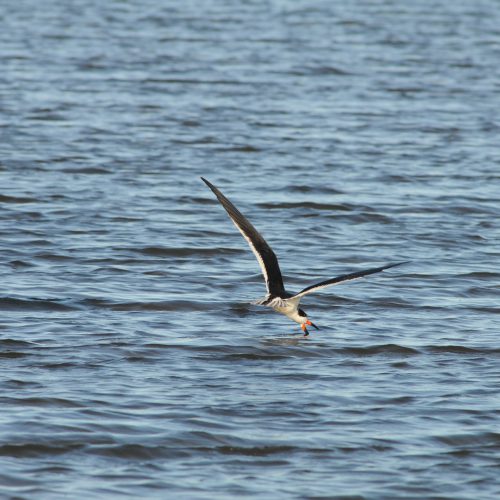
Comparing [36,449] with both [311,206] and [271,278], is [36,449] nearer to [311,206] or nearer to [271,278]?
[271,278]

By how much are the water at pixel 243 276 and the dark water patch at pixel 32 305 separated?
0.04 metres

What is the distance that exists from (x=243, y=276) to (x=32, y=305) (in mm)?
2820

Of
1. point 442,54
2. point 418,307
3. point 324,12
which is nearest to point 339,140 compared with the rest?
point 418,307

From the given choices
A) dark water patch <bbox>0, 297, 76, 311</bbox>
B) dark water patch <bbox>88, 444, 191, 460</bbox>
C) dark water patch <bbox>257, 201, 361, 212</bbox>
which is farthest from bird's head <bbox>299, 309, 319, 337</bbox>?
dark water patch <bbox>257, 201, 361, 212</bbox>

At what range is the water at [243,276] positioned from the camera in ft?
28.6

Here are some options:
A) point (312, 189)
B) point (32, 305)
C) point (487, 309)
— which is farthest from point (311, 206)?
point (32, 305)

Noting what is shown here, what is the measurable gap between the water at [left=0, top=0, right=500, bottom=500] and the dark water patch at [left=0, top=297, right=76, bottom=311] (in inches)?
1.6

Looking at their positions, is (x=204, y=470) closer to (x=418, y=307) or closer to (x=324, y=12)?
(x=418, y=307)

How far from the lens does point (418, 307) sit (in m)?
13.2

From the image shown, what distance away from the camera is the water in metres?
8.72

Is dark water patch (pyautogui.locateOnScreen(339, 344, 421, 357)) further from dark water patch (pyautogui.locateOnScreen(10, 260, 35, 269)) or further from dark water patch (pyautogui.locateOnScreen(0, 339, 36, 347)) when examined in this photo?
dark water patch (pyautogui.locateOnScreen(10, 260, 35, 269))

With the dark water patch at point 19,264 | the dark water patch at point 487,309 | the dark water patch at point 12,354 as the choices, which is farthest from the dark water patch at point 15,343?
the dark water patch at point 487,309

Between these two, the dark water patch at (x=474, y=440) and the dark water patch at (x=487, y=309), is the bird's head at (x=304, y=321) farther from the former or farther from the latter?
the dark water patch at (x=474, y=440)

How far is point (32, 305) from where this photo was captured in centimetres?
1253
